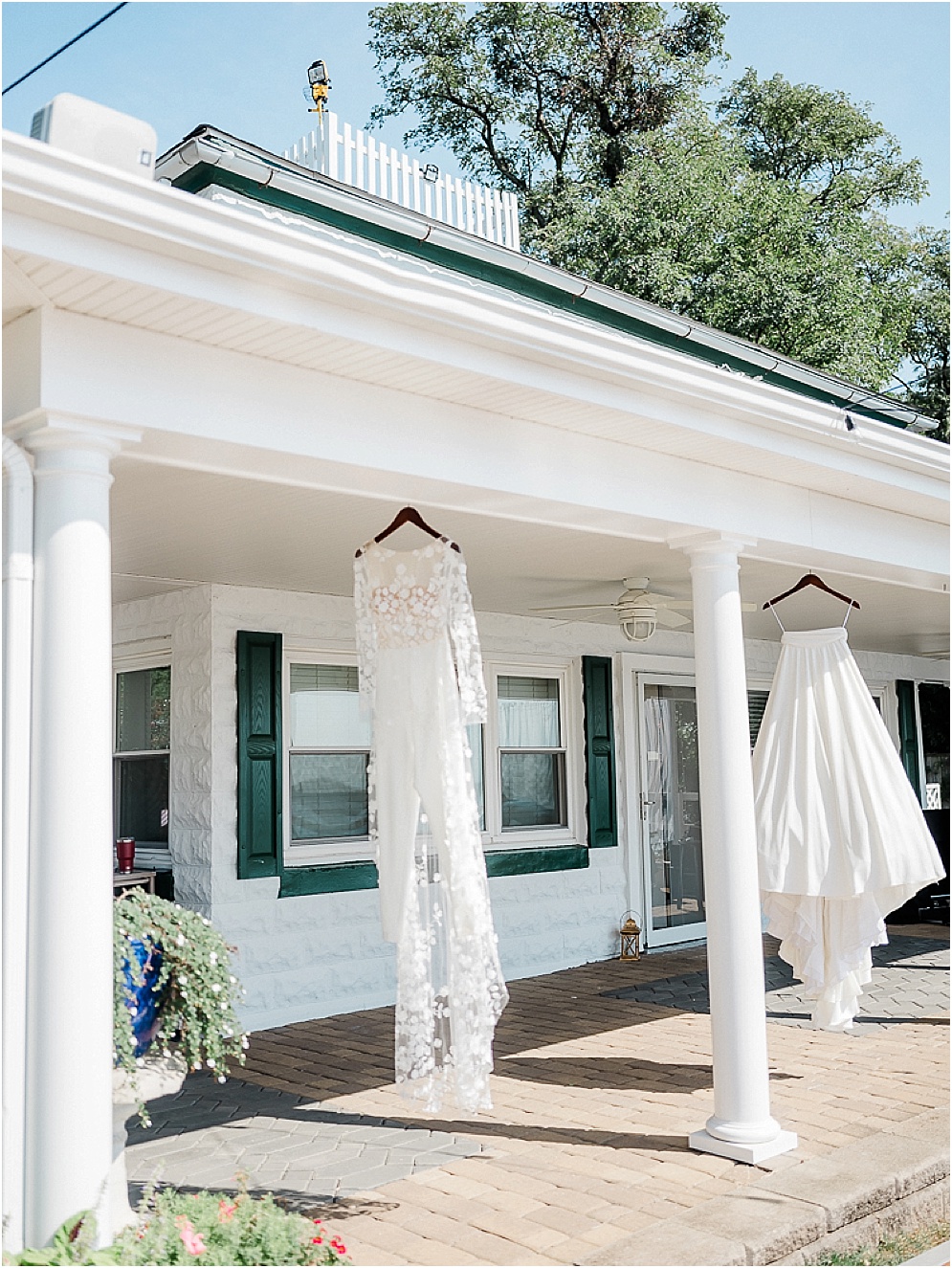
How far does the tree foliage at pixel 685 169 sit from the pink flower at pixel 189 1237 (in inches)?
552

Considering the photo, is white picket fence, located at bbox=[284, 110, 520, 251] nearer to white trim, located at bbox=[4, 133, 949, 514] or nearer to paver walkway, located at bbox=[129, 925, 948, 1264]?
white trim, located at bbox=[4, 133, 949, 514]

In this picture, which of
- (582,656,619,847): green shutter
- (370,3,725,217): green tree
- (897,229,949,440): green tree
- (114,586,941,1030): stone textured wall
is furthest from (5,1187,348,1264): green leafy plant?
(897,229,949,440): green tree

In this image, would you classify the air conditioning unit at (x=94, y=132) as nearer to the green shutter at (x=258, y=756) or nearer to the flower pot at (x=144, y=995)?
the flower pot at (x=144, y=995)

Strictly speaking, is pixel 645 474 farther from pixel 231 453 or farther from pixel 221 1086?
pixel 221 1086

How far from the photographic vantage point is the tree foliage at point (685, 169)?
627 inches

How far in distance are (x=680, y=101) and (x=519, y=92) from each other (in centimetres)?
254

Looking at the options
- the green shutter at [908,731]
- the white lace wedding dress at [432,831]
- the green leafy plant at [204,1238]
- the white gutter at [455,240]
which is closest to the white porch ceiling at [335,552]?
the white lace wedding dress at [432,831]

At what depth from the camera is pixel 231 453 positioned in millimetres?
3221

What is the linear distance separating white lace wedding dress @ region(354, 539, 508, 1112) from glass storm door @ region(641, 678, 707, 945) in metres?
5.29

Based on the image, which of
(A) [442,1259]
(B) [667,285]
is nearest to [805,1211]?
(A) [442,1259]

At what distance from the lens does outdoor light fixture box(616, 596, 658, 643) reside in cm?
654

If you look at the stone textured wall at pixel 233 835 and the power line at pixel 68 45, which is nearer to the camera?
the power line at pixel 68 45

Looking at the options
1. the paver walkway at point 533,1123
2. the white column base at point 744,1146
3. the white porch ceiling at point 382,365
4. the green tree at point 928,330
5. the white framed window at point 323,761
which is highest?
the green tree at point 928,330

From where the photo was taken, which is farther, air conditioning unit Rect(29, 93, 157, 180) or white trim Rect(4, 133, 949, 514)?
air conditioning unit Rect(29, 93, 157, 180)
